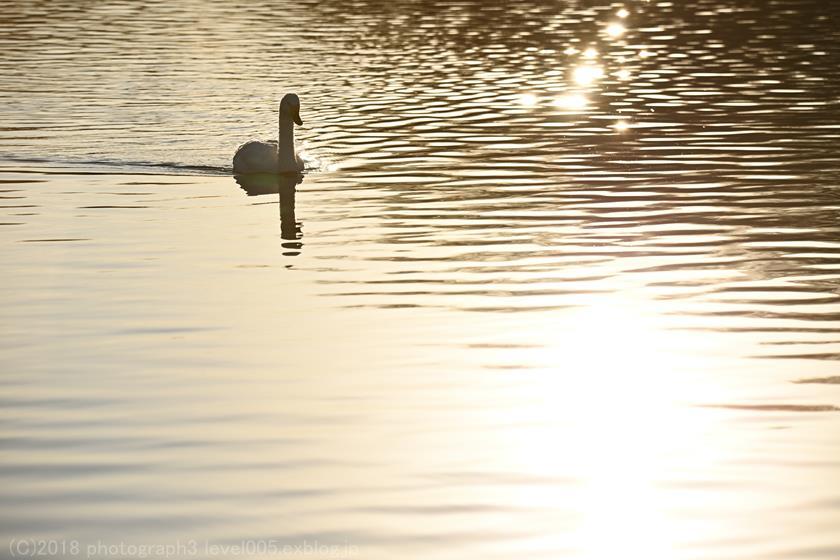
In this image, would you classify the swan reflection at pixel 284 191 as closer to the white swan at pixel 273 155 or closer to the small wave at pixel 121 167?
the white swan at pixel 273 155

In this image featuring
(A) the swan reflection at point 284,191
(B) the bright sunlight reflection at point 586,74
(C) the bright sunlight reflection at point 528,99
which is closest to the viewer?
(A) the swan reflection at point 284,191

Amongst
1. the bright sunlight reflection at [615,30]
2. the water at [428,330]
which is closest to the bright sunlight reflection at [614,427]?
the water at [428,330]

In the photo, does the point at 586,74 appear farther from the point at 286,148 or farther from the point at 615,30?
the point at 286,148

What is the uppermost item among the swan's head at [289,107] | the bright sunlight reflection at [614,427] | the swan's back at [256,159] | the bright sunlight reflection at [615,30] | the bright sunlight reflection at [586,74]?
the bright sunlight reflection at [614,427]

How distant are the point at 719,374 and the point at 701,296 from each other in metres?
2.94

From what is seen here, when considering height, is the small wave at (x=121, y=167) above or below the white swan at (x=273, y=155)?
below

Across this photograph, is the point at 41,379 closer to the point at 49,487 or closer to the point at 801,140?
the point at 49,487

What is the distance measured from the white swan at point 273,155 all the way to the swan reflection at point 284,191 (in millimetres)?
103

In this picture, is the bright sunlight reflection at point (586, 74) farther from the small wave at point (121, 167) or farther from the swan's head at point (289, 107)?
the small wave at point (121, 167)

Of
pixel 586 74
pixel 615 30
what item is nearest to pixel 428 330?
pixel 586 74

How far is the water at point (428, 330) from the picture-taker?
992cm

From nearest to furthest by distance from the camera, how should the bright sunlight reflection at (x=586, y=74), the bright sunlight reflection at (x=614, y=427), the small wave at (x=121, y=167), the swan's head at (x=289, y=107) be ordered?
1. the bright sunlight reflection at (x=614, y=427)
2. the small wave at (x=121, y=167)
3. the swan's head at (x=289, y=107)
4. the bright sunlight reflection at (x=586, y=74)

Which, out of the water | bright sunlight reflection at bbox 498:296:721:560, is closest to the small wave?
the water

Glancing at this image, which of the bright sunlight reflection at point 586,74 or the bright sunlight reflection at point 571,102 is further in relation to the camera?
the bright sunlight reflection at point 586,74
